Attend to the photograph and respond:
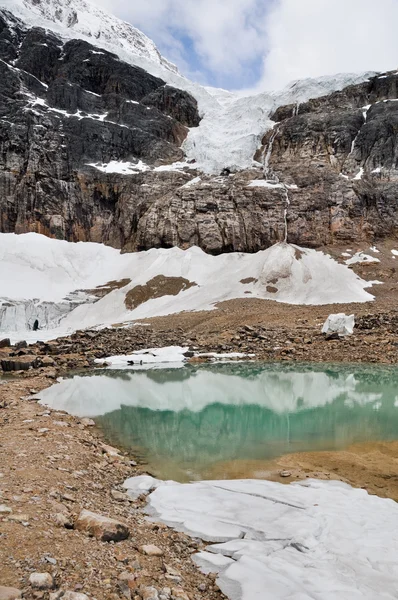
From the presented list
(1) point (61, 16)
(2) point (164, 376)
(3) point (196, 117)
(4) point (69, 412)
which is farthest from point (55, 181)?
(1) point (61, 16)

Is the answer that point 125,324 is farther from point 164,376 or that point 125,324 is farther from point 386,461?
point 386,461

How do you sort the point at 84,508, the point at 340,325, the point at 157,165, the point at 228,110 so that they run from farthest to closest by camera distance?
the point at 228,110 < the point at 157,165 < the point at 340,325 < the point at 84,508

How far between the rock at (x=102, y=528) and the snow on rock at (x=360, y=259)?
5394cm

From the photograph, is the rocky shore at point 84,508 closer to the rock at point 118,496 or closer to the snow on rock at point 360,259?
the rock at point 118,496

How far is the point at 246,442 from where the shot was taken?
10133 mm

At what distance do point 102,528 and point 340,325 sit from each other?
2619 cm

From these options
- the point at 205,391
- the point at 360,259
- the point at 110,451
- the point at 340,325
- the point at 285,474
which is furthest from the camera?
the point at 360,259

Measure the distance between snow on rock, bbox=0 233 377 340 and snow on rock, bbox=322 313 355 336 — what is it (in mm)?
15221

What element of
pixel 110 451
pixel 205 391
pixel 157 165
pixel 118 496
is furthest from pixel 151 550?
pixel 157 165

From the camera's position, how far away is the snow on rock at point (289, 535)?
3.79 m

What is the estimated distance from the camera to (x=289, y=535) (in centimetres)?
483

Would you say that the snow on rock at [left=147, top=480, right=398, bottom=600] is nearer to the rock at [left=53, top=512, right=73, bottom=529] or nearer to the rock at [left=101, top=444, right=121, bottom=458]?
the rock at [left=53, top=512, right=73, bottom=529]

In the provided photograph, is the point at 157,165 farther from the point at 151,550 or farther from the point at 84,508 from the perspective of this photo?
the point at 151,550

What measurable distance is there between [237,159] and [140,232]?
2615 centimetres
